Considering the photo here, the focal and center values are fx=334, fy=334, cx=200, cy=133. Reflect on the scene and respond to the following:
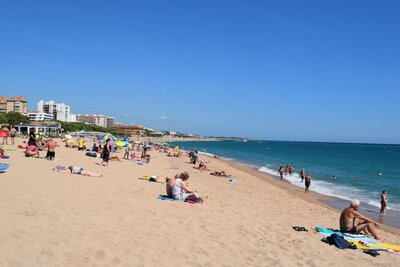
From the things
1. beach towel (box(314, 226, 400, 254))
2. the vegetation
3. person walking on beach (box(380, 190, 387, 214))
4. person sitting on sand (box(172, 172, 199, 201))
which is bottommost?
person walking on beach (box(380, 190, 387, 214))

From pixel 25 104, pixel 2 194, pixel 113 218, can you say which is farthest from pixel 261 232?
pixel 25 104

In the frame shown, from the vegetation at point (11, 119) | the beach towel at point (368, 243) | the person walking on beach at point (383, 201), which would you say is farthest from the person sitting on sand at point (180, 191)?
the vegetation at point (11, 119)

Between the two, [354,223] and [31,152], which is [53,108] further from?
[354,223]

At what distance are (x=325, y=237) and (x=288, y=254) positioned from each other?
182 cm

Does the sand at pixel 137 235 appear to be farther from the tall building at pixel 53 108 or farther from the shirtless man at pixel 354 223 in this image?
the tall building at pixel 53 108

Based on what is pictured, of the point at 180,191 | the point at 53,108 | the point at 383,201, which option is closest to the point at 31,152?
the point at 180,191

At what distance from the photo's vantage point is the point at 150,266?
453 centimetres

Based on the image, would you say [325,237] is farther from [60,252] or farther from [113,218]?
[60,252]

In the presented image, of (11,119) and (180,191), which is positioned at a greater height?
(11,119)

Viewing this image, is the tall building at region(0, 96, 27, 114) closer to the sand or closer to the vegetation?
the vegetation

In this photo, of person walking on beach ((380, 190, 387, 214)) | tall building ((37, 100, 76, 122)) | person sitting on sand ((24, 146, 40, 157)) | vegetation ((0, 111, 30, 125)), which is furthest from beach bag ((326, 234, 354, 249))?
tall building ((37, 100, 76, 122))

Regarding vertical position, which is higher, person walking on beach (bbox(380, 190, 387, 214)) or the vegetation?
the vegetation

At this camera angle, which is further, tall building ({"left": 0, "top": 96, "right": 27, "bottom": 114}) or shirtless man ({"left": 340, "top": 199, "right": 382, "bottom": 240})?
tall building ({"left": 0, "top": 96, "right": 27, "bottom": 114})

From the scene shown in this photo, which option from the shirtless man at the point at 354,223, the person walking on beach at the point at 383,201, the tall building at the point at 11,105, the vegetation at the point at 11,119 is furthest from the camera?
the tall building at the point at 11,105
